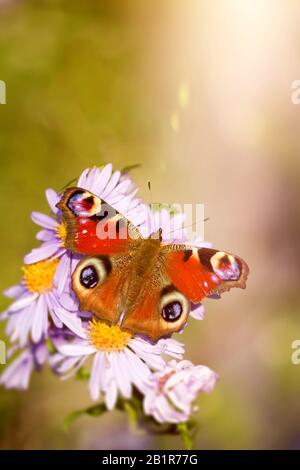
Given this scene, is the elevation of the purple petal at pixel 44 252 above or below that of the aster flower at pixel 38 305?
above

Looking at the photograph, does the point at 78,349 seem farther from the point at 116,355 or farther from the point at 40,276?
the point at 40,276

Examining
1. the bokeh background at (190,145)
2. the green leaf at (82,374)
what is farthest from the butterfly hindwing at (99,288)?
the bokeh background at (190,145)

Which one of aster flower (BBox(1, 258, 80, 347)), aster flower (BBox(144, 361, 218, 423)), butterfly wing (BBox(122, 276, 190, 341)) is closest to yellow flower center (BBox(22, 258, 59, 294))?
aster flower (BBox(1, 258, 80, 347))

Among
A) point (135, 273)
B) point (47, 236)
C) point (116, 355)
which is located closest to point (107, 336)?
point (116, 355)

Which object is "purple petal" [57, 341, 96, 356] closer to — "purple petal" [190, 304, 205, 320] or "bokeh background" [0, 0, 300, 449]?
"purple petal" [190, 304, 205, 320]

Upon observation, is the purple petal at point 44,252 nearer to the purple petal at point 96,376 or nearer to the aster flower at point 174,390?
the purple petal at point 96,376
